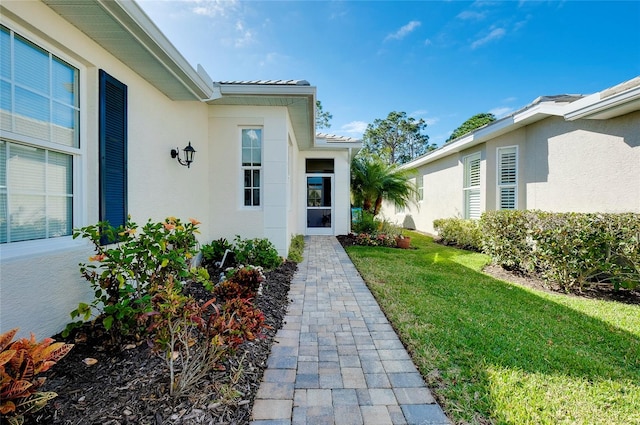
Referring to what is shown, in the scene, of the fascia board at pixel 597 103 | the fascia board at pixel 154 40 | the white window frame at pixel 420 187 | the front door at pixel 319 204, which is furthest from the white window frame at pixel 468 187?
the fascia board at pixel 154 40

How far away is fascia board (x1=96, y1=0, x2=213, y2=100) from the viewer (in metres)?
2.89

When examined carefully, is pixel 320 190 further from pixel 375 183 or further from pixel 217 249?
pixel 217 249

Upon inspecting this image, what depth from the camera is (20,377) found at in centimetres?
157

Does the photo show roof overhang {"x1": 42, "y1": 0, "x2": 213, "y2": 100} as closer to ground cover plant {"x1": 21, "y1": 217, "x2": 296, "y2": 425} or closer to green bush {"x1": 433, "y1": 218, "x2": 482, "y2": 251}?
ground cover plant {"x1": 21, "y1": 217, "x2": 296, "y2": 425}

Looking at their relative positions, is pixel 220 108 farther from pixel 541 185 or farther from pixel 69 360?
pixel 541 185

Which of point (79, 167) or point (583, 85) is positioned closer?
point (79, 167)

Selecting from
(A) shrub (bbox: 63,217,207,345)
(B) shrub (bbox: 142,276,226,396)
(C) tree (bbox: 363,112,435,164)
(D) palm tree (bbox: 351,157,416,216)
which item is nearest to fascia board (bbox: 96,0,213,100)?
(A) shrub (bbox: 63,217,207,345)

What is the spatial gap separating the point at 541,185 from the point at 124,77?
9826mm

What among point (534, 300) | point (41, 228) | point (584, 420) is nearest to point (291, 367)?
point (584, 420)

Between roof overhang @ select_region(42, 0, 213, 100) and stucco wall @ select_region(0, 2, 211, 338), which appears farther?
roof overhang @ select_region(42, 0, 213, 100)

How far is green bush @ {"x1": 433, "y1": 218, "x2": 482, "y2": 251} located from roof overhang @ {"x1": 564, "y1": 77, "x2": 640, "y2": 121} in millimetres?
4175

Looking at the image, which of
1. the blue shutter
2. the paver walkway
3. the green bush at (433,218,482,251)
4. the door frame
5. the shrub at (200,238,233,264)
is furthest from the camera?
the door frame

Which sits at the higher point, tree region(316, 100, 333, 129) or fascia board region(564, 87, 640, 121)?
tree region(316, 100, 333, 129)

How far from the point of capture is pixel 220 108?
21.2 feet
